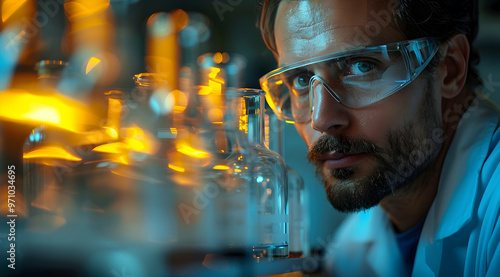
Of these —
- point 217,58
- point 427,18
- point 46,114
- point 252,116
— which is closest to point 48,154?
point 46,114

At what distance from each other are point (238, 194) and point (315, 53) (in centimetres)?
30

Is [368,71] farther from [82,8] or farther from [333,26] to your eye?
[82,8]

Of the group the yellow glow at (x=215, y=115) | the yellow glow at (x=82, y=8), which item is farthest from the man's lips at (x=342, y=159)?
the yellow glow at (x=82, y=8)

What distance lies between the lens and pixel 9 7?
A: 608mm

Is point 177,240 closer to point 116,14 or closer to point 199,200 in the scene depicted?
point 199,200

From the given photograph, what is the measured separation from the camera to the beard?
0.76 meters

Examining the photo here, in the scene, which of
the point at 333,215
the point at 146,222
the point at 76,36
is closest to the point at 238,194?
the point at 146,222

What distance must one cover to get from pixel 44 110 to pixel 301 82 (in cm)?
49

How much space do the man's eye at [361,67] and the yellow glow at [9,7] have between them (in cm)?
57

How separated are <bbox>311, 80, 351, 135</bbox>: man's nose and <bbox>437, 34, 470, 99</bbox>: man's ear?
279mm

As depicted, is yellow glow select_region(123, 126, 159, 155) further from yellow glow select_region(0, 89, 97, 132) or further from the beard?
the beard

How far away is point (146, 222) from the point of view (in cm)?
56

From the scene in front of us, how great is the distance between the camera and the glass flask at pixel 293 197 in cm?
84

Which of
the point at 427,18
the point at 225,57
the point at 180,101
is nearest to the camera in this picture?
the point at 180,101
